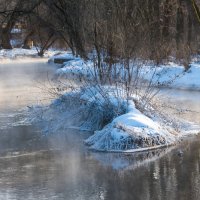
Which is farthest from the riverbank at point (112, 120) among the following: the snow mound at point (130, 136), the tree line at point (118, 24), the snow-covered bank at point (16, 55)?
the snow-covered bank at point (16, 55)

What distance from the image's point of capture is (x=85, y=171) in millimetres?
10305

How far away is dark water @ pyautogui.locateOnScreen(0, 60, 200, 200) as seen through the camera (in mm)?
8844

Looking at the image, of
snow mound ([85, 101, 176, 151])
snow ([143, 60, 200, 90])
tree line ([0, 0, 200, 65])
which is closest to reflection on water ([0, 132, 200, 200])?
snow mound ([85, 101, 176, 151])

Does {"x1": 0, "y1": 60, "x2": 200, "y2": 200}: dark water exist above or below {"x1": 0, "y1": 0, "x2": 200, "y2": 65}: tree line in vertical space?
below

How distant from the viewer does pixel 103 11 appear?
18.3 meters

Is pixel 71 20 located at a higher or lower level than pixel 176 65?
higher

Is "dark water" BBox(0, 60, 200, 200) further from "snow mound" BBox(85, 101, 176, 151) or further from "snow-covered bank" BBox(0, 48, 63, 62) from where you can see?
"snow-covered bank" BBox(0, 48, 63, 62)

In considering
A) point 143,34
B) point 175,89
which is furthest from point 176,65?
point 143,34

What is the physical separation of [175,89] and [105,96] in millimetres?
10937

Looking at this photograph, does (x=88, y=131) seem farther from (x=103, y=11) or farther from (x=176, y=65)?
(x=176, y=65)

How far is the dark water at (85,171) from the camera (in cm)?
884

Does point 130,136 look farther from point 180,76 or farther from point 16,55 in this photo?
point 16,55

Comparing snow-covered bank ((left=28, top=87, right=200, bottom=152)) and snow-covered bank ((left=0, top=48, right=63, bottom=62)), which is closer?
snow-covered bank ((left=28, top=87, right=200, bottom=152))

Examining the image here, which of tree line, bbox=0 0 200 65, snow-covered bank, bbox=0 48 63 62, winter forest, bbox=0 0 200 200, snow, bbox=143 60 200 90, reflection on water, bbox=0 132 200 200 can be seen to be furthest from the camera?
snow-covered bank, bbox=0 48 63 62
